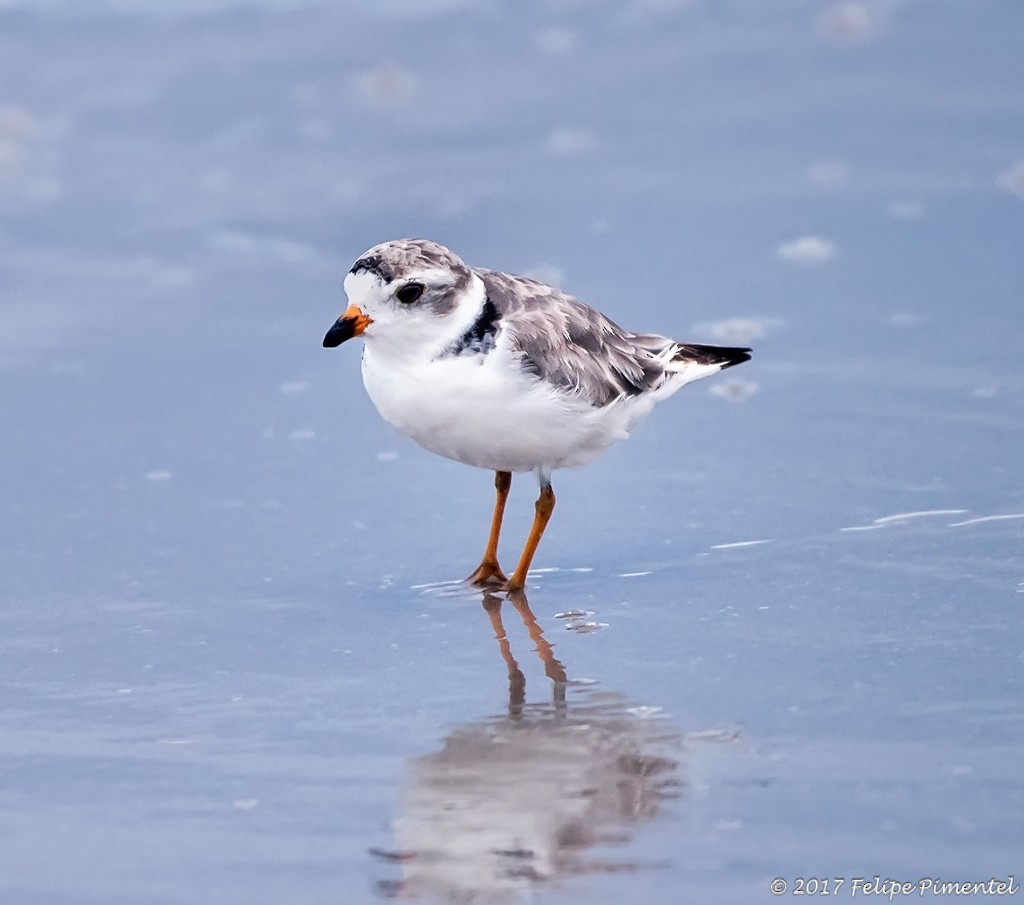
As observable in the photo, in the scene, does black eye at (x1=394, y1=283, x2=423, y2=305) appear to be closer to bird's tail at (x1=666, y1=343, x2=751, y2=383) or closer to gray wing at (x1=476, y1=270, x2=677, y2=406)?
gray wing at (x1=476, y1=270, x2=677, y2=406)

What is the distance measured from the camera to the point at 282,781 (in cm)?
417

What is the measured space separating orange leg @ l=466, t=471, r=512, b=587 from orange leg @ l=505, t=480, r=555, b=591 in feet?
0.21

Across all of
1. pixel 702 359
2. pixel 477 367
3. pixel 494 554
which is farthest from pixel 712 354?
pixel 477 367

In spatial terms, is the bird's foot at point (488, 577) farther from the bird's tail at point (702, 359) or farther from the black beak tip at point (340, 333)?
the bird's tail at point (702, 359)

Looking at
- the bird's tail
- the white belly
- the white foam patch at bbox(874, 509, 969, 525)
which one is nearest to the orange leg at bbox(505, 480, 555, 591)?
the white belly

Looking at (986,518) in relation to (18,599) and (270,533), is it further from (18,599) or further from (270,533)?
(18,599)

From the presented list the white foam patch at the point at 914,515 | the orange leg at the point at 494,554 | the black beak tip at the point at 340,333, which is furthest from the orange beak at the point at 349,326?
the white foam patch at the point at 914,515

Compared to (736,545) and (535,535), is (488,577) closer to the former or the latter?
(535,535)

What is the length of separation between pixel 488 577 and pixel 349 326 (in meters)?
0.96

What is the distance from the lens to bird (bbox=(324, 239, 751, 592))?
5.42 metres

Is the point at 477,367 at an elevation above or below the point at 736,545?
above

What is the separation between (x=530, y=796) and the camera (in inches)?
157

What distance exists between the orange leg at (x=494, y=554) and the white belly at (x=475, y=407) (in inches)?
10.9

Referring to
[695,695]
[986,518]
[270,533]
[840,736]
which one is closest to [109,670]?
[270,533]
